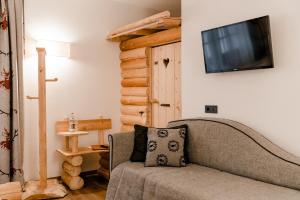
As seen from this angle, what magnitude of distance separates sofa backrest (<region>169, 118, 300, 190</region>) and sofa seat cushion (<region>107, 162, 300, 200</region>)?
0.25 feet

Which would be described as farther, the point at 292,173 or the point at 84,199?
the point at 84,199

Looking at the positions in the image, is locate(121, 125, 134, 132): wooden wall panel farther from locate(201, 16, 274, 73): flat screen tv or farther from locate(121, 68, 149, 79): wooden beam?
locate(201, 16, 274, 73): flat screen tv

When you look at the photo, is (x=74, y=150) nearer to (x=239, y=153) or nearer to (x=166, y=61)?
(x=166, y=61)

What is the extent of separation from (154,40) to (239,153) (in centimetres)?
210

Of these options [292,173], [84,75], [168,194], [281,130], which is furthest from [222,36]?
[84,75]

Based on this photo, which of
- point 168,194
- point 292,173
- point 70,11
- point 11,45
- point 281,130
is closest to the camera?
point 292,173

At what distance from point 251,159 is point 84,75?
2801 mm

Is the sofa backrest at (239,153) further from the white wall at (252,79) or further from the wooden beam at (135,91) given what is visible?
the wooden beam at (135,91)

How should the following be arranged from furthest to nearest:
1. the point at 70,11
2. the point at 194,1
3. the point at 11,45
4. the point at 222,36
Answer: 1. the point at 70,11
2. the point at 11,45
3. the point at 194,1
4. the point at 222,36

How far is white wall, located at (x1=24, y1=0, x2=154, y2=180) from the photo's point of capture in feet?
12.8

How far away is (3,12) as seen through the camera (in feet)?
11.2

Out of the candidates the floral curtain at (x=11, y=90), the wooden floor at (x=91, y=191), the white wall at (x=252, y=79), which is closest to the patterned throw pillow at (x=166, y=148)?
the white wall at (x=252, y=79)

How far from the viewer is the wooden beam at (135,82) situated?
4273 millimetres

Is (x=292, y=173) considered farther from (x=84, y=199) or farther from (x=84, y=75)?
(x=84, y=75)
